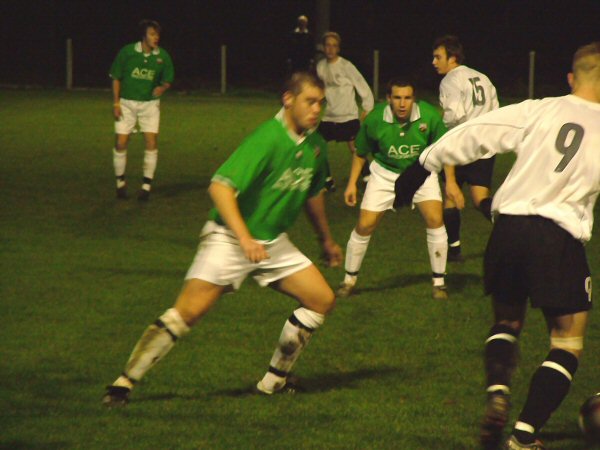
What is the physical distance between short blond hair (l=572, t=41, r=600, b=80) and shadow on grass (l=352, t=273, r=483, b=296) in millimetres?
4571

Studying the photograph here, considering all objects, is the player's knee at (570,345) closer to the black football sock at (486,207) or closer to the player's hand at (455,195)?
the black football sock at (486,207)

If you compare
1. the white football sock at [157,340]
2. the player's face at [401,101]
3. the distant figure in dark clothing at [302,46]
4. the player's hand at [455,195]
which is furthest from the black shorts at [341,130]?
the white football sock at [157,340]

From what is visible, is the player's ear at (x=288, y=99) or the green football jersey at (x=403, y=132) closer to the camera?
the player's ear at (x=288, y=99)

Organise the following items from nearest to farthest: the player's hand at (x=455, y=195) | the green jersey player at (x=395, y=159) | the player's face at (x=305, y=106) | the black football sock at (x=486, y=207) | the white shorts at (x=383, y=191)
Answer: the black football sock at (x=486, y=207), the player's face at (x=305, y=106), the player's hand at (x=455, y=195), the green jersey player at (x=395, y=159), the white shorts at (x=383, y=191)

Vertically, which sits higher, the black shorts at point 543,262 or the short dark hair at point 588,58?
the short dark hair at point 588,58

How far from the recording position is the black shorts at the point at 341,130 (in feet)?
51.4

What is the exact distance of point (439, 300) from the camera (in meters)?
9.20

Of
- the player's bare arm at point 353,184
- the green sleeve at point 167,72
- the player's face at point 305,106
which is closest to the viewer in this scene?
the player's face at point 305,106

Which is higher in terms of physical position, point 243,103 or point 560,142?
point 560,142

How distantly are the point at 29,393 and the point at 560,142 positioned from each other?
129 inches

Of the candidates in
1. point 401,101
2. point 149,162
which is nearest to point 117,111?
point 149,162

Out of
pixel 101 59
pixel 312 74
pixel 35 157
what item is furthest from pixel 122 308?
pixel 101 59

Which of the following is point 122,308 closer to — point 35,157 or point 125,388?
point 125,388

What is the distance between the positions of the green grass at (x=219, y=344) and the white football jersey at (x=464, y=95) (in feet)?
4.70
